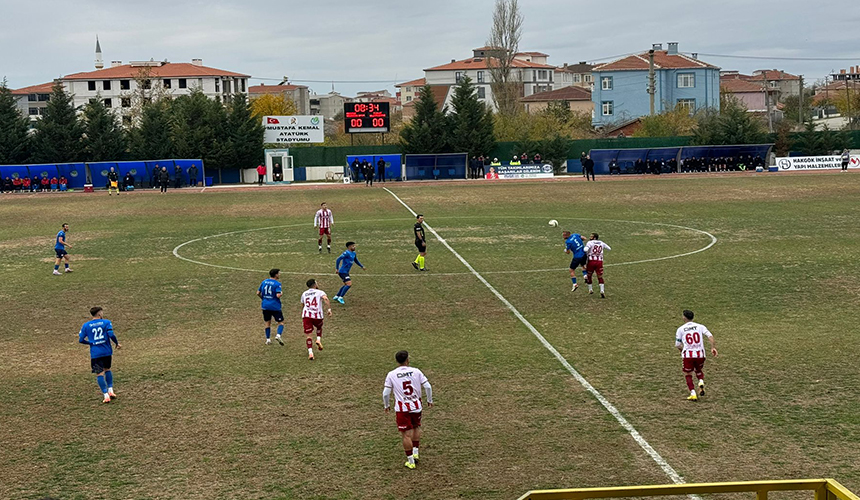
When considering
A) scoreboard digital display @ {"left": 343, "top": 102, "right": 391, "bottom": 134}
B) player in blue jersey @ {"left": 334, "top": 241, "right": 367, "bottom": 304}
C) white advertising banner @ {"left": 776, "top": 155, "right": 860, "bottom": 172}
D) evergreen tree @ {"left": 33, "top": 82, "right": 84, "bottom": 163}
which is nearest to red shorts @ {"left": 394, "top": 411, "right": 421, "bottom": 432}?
player in blue jersey @ {"left": 334, "top": 241, "right": 367, "bottom": 304}

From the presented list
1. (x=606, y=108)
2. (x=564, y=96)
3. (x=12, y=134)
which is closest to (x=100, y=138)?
(x=12, y=134)

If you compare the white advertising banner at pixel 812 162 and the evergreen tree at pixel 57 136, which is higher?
the evergreen tree at pixel 57 136

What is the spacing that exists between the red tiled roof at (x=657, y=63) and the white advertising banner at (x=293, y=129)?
187 feet

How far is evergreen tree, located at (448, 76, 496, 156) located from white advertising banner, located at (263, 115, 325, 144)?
41.2 ft

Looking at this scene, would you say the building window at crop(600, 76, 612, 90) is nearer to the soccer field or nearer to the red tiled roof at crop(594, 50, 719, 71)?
the red tiled roof at crop(594, 50, 719, 71)

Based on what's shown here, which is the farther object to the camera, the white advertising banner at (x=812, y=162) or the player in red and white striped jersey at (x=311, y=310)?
the white advertising banner at (x=812, y=162)

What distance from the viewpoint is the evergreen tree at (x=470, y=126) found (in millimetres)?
86125

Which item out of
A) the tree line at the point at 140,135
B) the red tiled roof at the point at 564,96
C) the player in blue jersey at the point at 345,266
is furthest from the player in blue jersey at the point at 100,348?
the red tiled roof at the point at 564,96

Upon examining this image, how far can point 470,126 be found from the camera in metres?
86.5

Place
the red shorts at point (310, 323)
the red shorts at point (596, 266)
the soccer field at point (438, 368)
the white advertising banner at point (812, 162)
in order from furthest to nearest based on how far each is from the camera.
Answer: the white advertising banner at point (812, 162) → the red shorts at point (596, 266) → the red shorts at point (310, 323) → the soccer field at point (438, 368)

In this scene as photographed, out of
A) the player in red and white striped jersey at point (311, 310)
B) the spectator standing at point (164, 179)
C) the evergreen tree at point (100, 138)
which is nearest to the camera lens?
the player in red and white striped jersey at point (311, 310)

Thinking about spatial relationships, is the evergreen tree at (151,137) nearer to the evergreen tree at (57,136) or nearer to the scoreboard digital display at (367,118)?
the evergreen tree at (57,136)

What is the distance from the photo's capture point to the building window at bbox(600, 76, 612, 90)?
12850 centimetres

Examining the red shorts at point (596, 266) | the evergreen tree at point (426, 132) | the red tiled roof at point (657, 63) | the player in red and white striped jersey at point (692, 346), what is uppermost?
the red tiled roof at point (657, 63)
